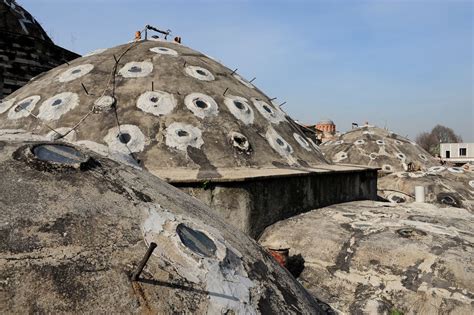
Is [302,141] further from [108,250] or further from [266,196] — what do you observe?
[108,250]

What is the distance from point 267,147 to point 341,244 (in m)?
3.08

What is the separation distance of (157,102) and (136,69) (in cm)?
141

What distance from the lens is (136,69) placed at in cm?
1059

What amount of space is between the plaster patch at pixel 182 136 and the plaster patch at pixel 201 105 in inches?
18.6

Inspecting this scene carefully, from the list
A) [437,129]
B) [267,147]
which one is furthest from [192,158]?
[437,129]

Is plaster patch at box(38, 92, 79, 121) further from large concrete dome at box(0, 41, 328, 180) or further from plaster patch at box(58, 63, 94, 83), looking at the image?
plaster patch at box(58, 63, 94, 83)

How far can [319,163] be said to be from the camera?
1125 cm

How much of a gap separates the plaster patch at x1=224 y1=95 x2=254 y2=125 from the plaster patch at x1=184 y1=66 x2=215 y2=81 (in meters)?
0.79

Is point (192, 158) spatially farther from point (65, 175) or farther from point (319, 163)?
point (65, 175)

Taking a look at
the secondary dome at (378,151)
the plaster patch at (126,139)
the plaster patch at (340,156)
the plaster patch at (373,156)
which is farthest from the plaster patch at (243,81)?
the plaster patch at (373,156)

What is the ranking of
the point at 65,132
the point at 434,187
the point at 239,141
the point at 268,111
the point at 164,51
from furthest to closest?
the point at 434,187 < the point at 164,51 < the point at 268,111 < the point at 239,141 < the point at 65,132

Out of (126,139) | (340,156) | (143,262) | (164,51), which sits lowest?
(143,262)

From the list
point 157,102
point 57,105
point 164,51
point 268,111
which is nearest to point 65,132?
point 57,105

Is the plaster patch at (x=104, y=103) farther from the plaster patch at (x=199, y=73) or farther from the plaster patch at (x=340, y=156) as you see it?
the plaster patch at (x=340, y=156)
